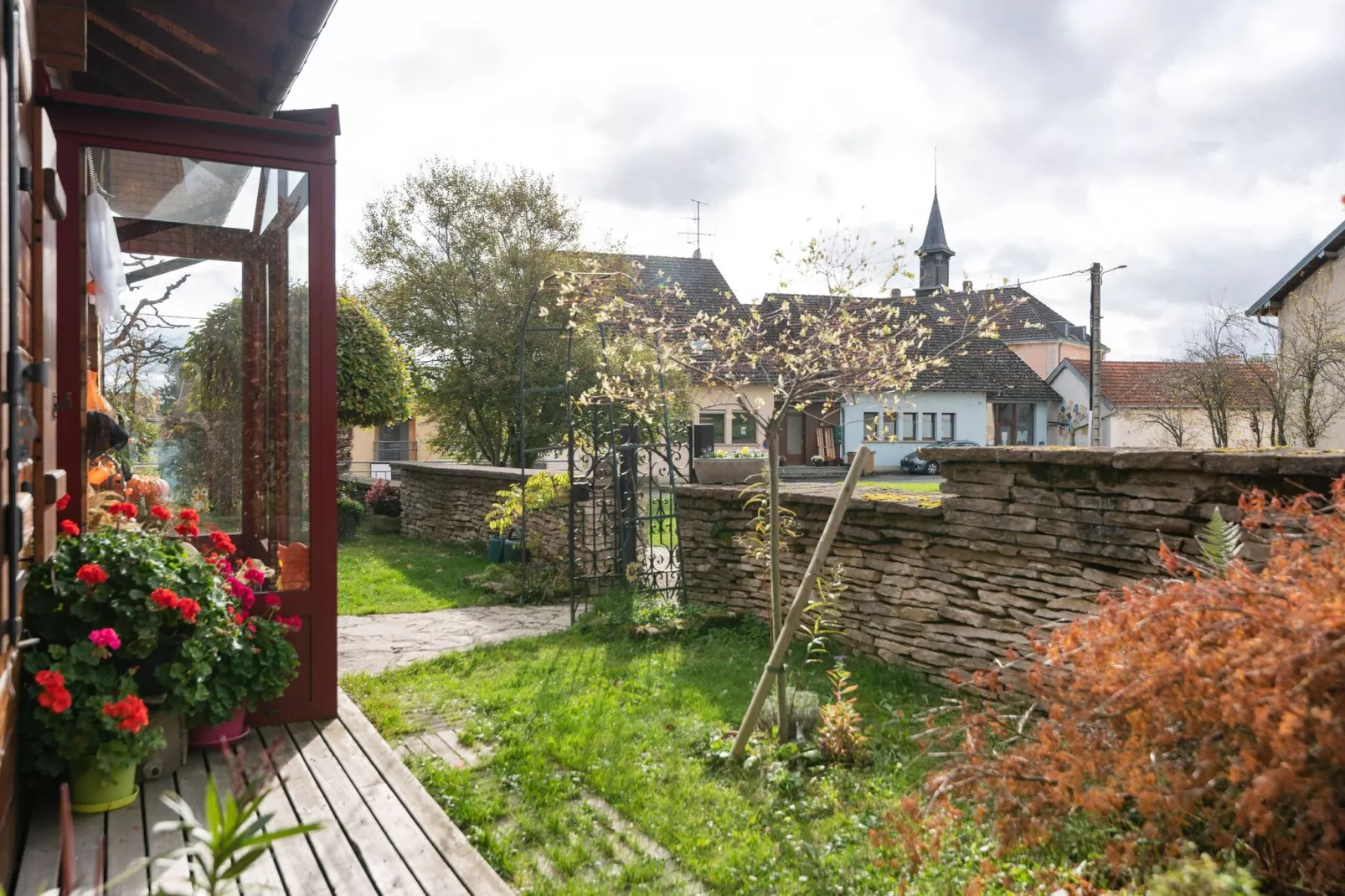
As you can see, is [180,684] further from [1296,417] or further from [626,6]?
[1296,417]

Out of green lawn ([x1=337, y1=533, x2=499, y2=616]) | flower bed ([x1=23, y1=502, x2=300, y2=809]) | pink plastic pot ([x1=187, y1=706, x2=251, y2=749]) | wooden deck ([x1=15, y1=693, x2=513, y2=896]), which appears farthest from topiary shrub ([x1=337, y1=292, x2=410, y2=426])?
wooden deck ([x1=15, y1=693, x2=513, y2=896])

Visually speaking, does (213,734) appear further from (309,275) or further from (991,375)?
(991,375)

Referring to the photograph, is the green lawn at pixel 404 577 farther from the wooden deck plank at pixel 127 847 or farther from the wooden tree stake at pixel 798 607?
the wooden tree stake at pixel 798 607

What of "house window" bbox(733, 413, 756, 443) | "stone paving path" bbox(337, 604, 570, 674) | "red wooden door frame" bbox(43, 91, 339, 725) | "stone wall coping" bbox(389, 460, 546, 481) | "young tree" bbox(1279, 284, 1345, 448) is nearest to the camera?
"red wooden door frame" bbox(43, 91, 339, 725)

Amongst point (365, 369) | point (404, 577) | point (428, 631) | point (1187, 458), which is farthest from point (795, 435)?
point (1187, 458)

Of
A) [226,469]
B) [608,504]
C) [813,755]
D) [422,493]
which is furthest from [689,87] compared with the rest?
[422,493]

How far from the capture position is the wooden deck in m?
2.55

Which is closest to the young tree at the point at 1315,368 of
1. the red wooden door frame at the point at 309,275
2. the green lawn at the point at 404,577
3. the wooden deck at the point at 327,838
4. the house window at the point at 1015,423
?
the green lawn at the point at 404,577

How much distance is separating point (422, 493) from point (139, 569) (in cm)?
1035

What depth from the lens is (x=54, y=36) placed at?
3387mm

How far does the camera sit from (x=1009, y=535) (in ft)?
15.3

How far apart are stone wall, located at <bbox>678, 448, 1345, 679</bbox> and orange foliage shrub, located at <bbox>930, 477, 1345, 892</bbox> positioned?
1.89 metres

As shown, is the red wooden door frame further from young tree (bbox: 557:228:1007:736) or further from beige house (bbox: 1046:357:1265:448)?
beige house (bbox: 1046:357:1265:448)

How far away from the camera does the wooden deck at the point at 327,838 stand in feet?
8.36
